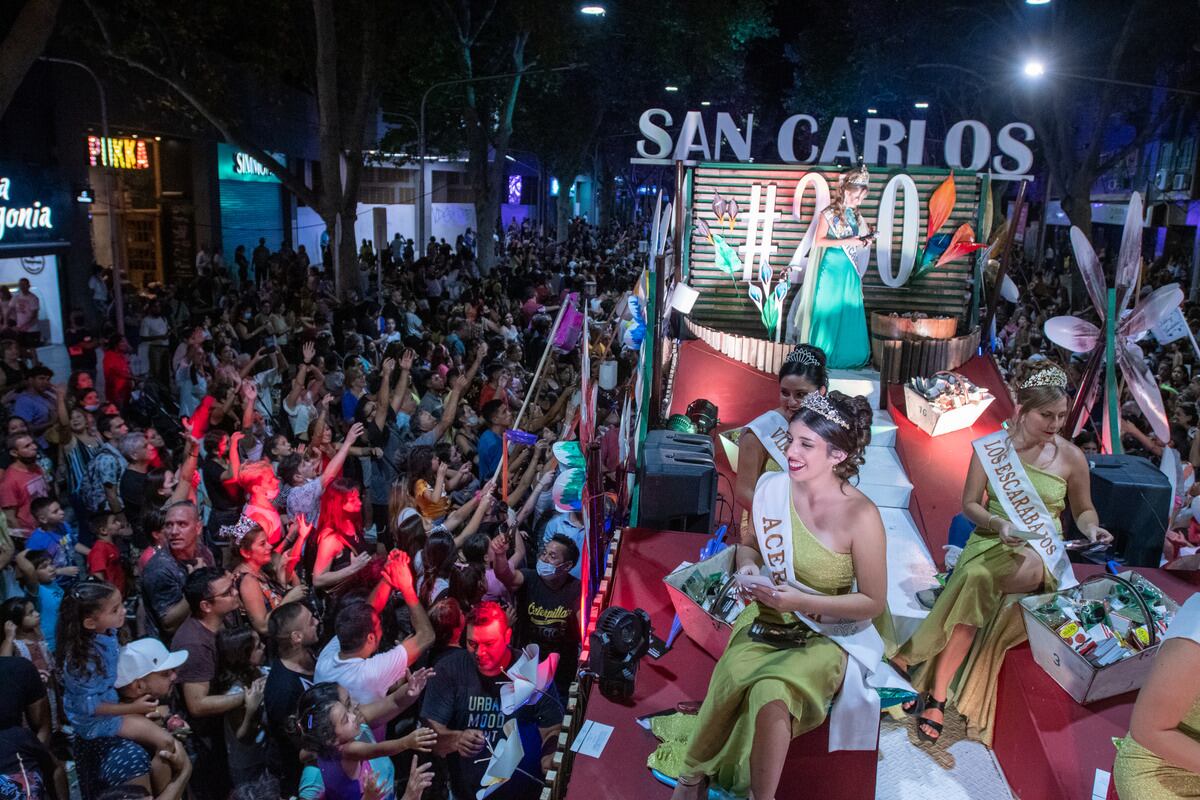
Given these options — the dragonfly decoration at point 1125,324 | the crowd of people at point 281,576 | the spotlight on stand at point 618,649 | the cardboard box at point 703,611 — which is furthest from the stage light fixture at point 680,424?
the spotlight on stand at point 618,649

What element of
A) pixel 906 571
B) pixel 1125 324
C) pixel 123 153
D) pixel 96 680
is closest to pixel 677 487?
pixel 906 571

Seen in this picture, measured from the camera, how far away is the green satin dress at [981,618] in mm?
4512

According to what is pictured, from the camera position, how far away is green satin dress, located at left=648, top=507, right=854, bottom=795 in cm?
338

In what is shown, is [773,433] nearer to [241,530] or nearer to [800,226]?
[241,530]

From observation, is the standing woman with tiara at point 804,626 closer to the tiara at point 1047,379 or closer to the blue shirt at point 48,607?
the tiara at point 1047,379

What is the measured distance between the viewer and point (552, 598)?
535 cm

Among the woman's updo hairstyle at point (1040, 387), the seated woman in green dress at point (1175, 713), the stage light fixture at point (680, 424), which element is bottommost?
the stage light fixture at point (680, 424)

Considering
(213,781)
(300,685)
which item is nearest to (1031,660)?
(300,685)

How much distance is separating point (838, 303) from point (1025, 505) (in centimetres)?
511

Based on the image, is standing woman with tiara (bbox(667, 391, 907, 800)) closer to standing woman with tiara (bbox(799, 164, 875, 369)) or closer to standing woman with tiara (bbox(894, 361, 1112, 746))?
standing woman with tiara (bbox(894, 361, 1112, 746))

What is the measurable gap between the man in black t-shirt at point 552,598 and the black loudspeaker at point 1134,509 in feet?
10.5

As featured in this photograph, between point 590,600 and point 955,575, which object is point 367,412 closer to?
point 590,600

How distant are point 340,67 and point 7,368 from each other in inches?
475

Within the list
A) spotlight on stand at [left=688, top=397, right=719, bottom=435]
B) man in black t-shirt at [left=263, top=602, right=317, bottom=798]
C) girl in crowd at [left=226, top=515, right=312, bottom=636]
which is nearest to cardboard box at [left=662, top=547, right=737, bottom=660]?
man in black t-shirt at [left=263, top=602, right=317, bottom=798]
